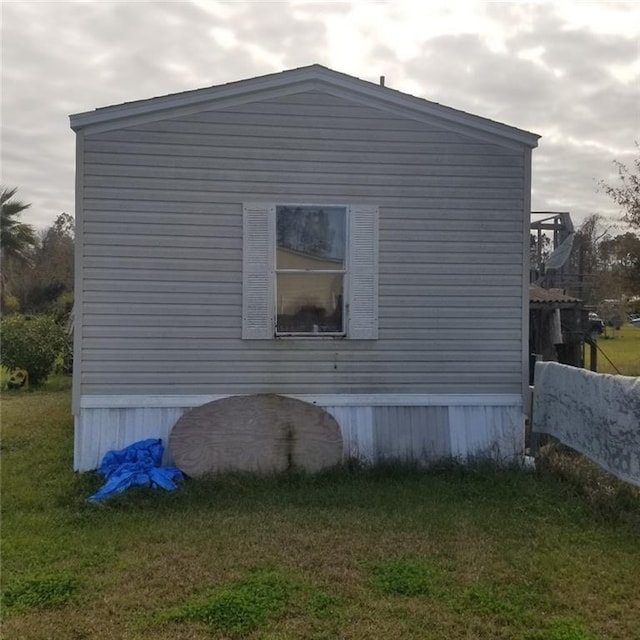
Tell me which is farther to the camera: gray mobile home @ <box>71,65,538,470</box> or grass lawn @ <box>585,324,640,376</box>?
grass lawn @ <box>585,324,640,376</box>

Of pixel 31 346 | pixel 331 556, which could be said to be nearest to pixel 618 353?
pixel 31 346

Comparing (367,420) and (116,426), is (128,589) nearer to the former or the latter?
(116,426)

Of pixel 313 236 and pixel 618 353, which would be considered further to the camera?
pixel 618 353

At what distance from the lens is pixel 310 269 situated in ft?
20.9

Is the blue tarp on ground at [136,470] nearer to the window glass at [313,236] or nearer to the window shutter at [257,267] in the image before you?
the window shutter at [257,267]

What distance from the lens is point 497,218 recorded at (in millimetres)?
6504

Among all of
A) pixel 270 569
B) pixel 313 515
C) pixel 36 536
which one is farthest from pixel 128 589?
pixel 313 515

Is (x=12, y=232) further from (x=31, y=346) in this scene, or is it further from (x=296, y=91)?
(x=296, y=91)

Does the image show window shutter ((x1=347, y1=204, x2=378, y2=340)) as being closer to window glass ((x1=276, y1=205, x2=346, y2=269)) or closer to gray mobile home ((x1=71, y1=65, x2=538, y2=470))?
gray mobile home ((x1=71, y1=65, x2=538, y2=470))

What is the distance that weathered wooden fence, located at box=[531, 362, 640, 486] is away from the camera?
4.85 meters

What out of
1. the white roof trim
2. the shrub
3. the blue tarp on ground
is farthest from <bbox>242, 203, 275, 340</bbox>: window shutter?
the shrub

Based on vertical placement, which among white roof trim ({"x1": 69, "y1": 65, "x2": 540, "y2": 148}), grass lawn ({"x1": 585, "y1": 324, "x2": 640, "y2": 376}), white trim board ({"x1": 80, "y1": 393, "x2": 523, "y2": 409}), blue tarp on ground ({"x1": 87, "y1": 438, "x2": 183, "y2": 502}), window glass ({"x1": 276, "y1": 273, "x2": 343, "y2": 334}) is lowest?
blue tarp on ground ({"x1": 87, "y1": 438, "x2": 183, "y2": 502})

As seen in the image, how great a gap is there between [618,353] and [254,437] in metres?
20.1

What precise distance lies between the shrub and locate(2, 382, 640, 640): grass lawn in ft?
27.6
